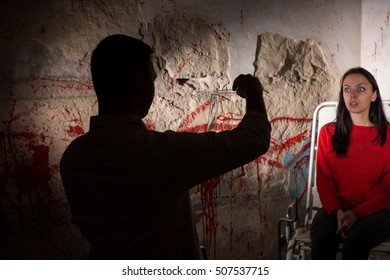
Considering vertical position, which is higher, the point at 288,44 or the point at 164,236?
the point at 288,44

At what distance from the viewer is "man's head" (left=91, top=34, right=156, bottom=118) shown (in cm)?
125

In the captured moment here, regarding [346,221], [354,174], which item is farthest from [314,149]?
[346,221]

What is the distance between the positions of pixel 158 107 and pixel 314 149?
2.35 ft

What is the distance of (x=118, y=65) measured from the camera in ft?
4.09

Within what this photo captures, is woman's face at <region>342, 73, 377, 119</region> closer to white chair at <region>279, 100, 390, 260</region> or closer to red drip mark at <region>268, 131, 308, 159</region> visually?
white chair at <region>279, 100, 390, 260</region>

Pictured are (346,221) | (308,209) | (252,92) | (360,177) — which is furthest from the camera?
(308,209)

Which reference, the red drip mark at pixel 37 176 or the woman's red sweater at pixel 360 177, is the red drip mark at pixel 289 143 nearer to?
the woman's red sweater at pixel 360 177

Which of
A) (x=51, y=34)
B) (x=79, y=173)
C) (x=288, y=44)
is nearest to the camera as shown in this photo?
(x=79, y=173)

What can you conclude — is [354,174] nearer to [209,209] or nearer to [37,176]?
[209,209]

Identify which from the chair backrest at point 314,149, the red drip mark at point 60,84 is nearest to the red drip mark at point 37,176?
the red drip mark at point 60,84

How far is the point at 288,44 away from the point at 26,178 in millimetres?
1242

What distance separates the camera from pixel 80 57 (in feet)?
5.87

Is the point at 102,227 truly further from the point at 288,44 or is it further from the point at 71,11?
the point at 288,44
